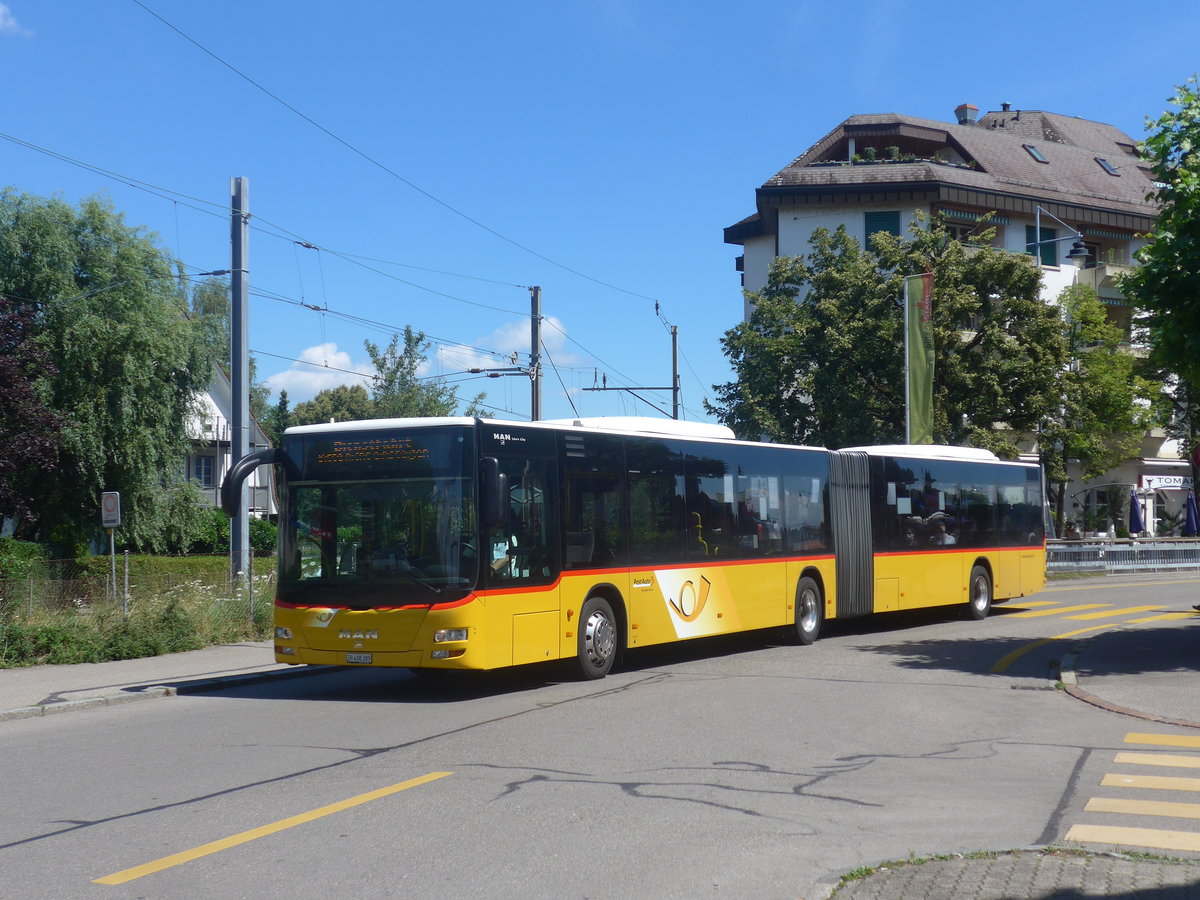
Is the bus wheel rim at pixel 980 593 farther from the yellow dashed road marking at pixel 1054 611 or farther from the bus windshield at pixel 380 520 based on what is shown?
the bus windshield at pixel 380 520

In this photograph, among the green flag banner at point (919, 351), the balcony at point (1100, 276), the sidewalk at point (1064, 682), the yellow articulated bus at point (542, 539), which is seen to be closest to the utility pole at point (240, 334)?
the sidewalk at point (1064, 682)

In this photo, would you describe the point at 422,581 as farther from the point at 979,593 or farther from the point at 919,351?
the point at 919,351

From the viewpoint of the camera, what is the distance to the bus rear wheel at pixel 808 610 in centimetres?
1886

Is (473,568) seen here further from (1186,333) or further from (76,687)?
(1186,333)

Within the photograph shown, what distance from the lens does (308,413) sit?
98.1m

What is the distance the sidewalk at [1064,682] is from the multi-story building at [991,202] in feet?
109

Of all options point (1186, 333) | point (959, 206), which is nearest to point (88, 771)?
point (1186, 333)

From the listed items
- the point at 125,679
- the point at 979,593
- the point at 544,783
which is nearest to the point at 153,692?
the point at 125,679

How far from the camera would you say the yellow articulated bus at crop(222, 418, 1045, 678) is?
41.1 feet

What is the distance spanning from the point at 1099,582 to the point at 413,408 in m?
45.4

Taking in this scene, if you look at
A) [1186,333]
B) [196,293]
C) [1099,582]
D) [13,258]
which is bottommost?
[1099,582]

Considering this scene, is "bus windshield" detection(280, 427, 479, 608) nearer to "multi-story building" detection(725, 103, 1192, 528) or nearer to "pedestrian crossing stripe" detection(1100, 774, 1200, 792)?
"pedestrian crossing stripe" detection(1100, 774, 1200, 792)

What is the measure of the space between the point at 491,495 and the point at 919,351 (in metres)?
22.0

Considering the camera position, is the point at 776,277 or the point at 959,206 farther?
the point at 959,206
